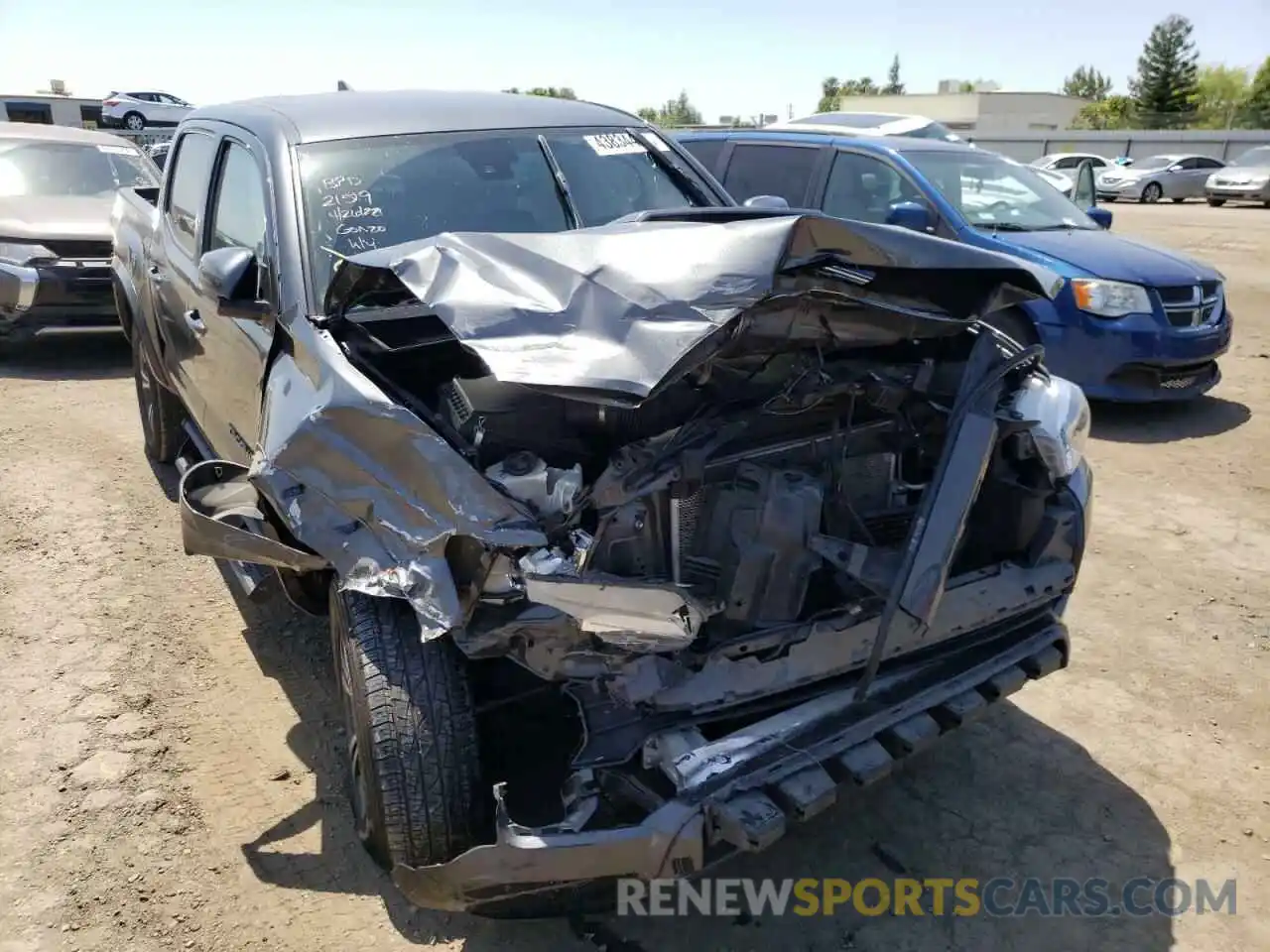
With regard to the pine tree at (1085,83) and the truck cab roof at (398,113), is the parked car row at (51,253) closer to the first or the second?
the truck cab roof at (398,113)

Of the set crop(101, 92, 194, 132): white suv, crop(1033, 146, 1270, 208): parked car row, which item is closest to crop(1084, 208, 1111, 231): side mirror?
crop(1033, 146, 1270, 208): parked car row

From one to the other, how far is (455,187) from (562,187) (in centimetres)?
43

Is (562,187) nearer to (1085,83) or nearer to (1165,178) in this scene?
(1165,178)

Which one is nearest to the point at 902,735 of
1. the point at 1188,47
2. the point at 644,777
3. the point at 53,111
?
the point at 644,777

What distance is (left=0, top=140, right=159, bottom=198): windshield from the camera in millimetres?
8773

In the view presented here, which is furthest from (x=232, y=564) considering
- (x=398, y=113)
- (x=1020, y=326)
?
(x=1020, y=326)

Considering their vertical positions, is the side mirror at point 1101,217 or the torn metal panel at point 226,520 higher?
the side mirror at point 1101,217

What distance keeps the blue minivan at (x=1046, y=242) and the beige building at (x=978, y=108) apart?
49.0m

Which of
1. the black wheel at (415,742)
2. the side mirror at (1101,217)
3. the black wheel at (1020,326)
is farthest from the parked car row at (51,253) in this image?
the side mirror at (1101,217)

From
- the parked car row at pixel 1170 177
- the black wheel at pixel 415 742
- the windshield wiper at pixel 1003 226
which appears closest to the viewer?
the black wheel at pixel 415 742

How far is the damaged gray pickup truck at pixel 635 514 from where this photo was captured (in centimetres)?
210

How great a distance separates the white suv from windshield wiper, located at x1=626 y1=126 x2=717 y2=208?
29.8 meters

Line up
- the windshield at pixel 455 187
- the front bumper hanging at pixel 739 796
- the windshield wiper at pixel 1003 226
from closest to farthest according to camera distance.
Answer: the front bumper hanging at pixel 739 796 → the windshield at pixel 455 187 → the windshield wiper at pixel 1003 226

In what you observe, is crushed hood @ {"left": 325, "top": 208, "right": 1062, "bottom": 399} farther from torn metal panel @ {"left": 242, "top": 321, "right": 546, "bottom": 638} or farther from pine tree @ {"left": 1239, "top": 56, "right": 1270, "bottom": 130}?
pine tree @ {"left": 1239, "top": 56, "right": 1270, "bottom": 130}
